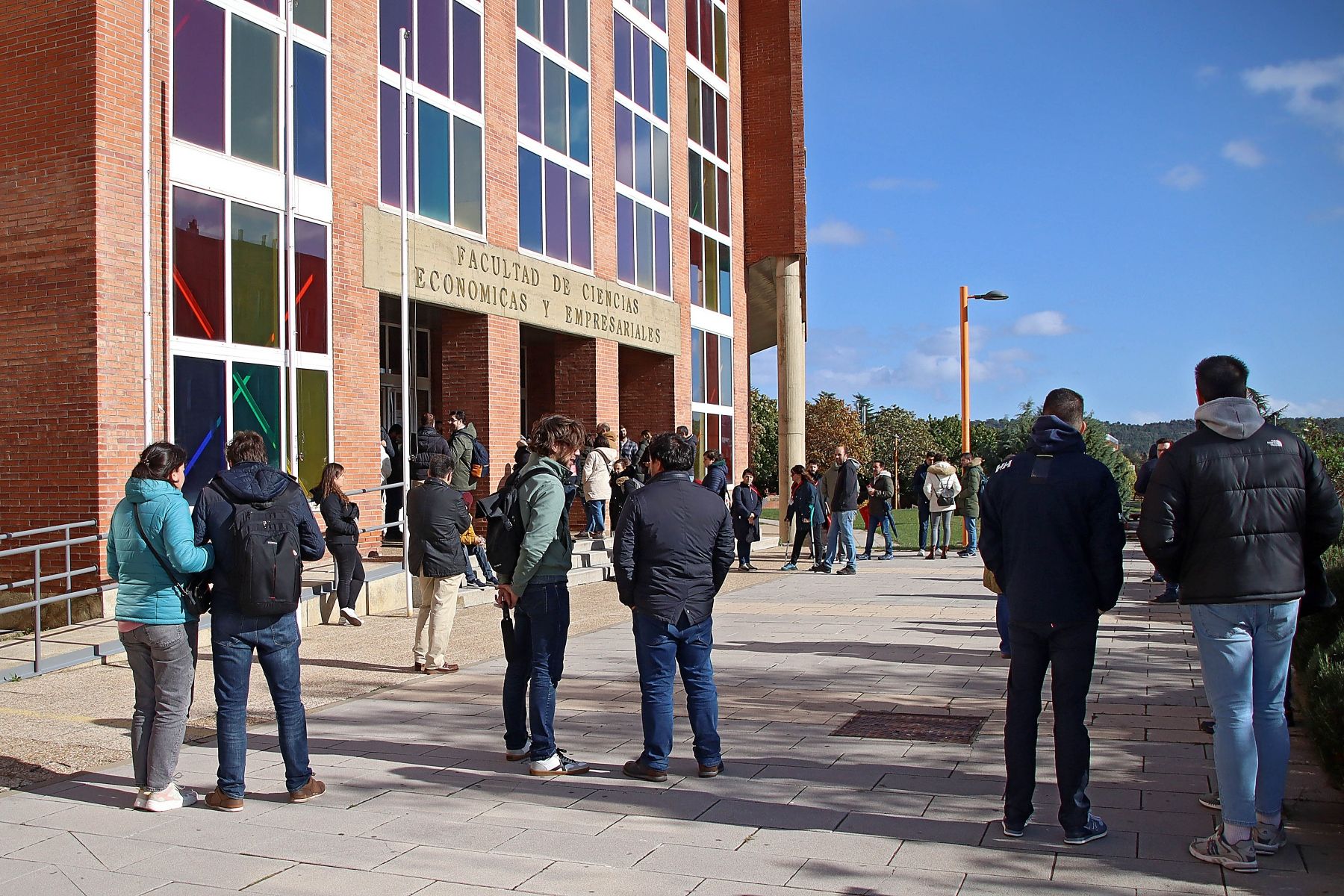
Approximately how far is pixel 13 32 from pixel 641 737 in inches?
423

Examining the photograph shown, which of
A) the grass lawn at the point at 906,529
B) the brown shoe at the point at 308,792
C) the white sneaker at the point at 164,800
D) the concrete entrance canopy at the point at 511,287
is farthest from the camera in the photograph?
the grass lawn at the point at 906,529

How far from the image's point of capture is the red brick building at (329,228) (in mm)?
12070

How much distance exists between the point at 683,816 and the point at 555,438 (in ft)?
6.97

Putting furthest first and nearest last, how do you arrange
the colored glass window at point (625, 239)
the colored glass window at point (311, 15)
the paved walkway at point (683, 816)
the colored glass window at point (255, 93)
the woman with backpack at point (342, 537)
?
the colored glass window at point (625, 239), the colored glass window at point (311, 15), the colored glass window at point (255, 93), the woman with backpack at point (342, 537), the paved walkway at point (683, 816)

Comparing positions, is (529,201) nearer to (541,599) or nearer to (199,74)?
(199,74)

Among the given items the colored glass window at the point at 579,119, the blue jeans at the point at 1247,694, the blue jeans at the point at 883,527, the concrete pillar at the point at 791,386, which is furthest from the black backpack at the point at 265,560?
the concrete pillar at the point at 791,386

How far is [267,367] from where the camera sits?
1432 centimetres

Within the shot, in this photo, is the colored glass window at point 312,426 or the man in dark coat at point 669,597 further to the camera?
the colored glass window at point 312,426

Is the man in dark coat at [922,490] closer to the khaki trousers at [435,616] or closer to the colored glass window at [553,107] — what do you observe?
the colored glass window at [553,107]

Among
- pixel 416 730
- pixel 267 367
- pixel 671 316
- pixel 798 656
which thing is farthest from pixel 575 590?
pixel 671 316

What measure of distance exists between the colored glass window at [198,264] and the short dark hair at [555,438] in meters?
8.24

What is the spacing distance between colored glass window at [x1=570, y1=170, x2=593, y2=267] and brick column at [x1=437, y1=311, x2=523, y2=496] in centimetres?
311

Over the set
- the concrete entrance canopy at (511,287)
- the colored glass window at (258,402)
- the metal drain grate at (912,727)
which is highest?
the concrete entrance canopy at (511,287)

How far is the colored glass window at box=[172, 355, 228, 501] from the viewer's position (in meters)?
12.9
